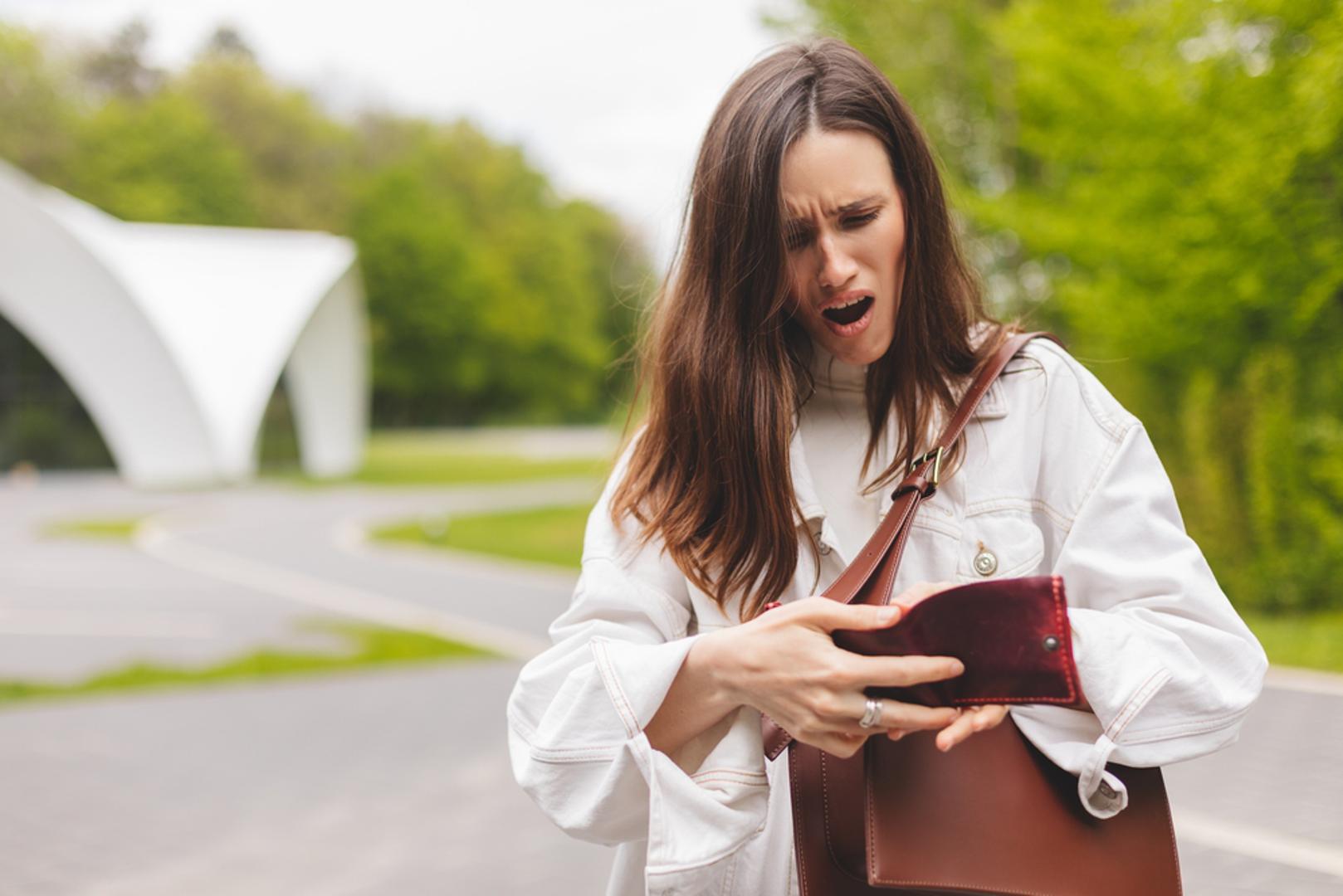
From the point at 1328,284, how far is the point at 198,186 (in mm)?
44015

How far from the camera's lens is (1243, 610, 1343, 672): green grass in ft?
23.9

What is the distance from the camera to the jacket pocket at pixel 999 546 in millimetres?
1511

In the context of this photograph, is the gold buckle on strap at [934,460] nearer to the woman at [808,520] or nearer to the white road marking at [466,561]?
the woman at [808,520]

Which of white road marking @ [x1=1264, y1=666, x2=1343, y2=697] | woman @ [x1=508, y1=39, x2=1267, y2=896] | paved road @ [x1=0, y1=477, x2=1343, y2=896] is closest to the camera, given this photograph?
woman @ [x1=508, y1=39, x2=1267, y2=896]

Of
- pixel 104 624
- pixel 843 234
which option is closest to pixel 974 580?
pixel 843 234

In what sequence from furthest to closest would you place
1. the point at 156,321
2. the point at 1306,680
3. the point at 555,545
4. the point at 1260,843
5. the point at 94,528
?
the point at 156,321 → the point at 94,528 → the point at 555,545 → the point at 1306,680 → the point at 1260,843

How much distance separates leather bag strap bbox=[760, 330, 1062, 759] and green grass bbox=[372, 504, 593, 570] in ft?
38.8

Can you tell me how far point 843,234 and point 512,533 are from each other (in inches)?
622

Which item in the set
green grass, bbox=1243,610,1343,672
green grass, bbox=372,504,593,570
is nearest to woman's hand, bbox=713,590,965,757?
green grass, bbox=1243,610,1343,672

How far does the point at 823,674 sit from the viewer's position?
4.12ft

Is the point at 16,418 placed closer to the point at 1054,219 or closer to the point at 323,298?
the point at 323,298

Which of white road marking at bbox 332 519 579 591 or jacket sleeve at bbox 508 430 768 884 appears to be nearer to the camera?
jacket sleeve at bbox 508 430 768 884

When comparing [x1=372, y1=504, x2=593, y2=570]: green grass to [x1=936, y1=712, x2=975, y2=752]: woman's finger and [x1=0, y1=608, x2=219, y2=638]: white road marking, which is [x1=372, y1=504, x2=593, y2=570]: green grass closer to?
[x1=0, y1=608, x2=219, y2=638]: white road marking

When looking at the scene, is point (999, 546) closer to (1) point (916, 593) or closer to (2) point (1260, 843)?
(1) point (916, 593)
